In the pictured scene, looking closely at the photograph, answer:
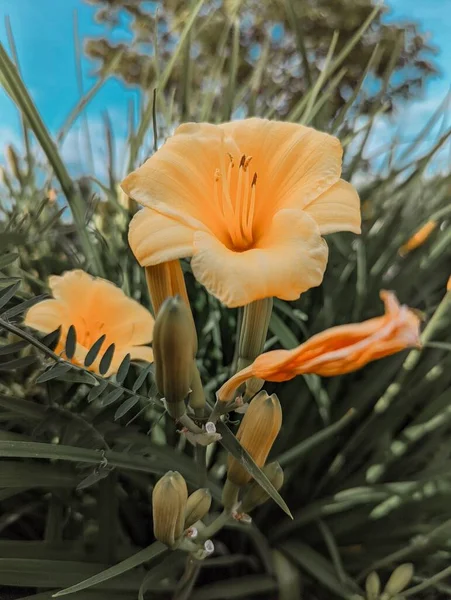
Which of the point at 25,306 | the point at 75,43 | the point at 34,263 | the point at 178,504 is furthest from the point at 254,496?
the point at 75,43

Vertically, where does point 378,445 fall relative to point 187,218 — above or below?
below

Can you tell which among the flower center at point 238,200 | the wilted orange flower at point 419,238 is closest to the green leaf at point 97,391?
the flower center at point 238,200

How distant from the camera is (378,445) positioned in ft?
1.87

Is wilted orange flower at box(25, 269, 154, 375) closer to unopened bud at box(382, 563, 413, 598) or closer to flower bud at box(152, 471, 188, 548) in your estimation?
flower bud at box(152, 471, 188, 548)

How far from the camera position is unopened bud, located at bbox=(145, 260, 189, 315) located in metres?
0.30

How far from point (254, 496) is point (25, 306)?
0.59 ft

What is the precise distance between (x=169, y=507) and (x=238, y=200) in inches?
6.9

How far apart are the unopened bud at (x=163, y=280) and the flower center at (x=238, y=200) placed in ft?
0.14

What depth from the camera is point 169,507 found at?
30cm

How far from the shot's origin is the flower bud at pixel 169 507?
11.9 inches

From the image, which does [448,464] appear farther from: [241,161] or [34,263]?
[34,263]

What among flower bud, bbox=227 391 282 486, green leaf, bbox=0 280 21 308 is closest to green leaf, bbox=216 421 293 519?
flower bud, bbox=227 391 282 486

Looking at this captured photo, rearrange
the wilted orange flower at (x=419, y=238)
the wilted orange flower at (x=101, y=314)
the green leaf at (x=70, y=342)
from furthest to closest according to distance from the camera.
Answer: the wilted orange flower at (x=419, y=238), the wilted orange flower at (x=101, y=314), the green leaf at (x=70, y=342)

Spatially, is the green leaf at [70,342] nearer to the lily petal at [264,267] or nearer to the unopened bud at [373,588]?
the lily petal at [264,267]
